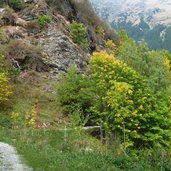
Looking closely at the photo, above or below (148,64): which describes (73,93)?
below

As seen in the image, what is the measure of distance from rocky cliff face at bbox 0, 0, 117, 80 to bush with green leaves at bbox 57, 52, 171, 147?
27.4 ft

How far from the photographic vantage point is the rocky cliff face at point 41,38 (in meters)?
51.3

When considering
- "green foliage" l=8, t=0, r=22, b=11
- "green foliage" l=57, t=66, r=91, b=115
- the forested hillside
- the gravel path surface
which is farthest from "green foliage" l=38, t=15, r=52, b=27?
the gravel path surface

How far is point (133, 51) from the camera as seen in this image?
164 feet

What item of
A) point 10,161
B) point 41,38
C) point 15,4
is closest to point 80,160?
point 10,161

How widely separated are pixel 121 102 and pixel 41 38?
Result: 2377 cm

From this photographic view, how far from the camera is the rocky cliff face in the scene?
51344mm

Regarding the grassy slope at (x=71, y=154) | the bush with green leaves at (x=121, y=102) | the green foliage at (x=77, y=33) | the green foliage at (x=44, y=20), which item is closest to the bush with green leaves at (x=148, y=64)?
the bush with green leaves at (x=121, y=102)

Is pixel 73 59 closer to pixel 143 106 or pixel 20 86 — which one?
pixel 20 86

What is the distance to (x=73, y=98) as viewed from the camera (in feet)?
145

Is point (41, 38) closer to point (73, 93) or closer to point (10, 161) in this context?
point (73, 93)

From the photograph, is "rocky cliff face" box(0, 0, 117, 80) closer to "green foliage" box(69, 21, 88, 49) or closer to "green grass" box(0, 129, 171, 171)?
"green foliage" box(69, 21, 88, 49)

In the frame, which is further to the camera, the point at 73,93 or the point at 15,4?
the point at 15,4

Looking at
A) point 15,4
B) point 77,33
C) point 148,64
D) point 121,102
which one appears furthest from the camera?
point 15,4
